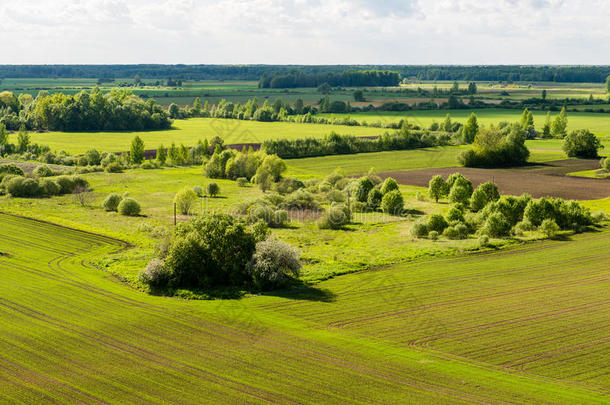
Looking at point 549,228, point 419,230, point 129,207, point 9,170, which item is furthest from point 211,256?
point 9,170

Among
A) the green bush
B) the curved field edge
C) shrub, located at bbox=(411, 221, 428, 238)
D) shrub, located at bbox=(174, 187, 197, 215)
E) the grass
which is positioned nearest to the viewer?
the curved field edge

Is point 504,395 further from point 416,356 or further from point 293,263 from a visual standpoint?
point 293,263

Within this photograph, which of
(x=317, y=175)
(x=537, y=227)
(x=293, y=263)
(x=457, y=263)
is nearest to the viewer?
(x=293, y=263)

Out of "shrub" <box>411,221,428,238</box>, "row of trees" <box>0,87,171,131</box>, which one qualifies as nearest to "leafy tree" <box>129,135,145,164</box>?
"row of trees" <box>0,87,171,131</box>

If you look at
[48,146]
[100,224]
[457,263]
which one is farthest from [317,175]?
[48,146]

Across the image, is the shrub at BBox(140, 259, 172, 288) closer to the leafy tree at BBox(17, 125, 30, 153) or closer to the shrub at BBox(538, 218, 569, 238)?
the shrub at BBox(538, 218, 569, 238)
